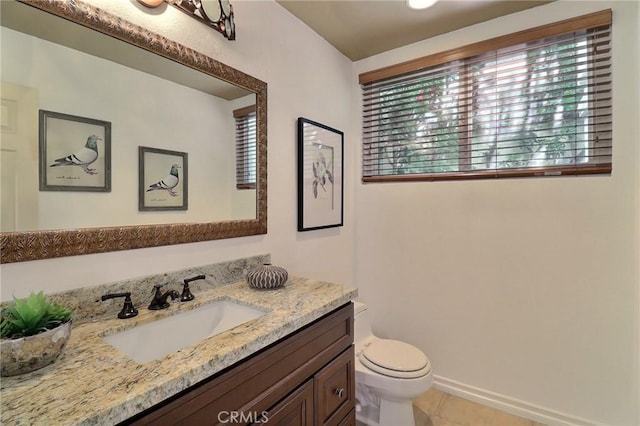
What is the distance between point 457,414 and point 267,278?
1567 mm

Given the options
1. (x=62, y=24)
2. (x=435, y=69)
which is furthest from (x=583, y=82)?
(x=62, y=24)

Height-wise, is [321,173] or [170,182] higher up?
[321,173]

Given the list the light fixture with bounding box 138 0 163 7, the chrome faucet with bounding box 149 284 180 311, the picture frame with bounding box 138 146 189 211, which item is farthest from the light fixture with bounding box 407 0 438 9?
the chrome faucet with bounding box 149 284 180 311

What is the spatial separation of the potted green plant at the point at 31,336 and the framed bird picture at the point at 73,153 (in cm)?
39

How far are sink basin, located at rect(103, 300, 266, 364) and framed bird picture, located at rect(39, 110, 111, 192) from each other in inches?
19.9

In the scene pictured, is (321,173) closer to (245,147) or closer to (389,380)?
(245,147)

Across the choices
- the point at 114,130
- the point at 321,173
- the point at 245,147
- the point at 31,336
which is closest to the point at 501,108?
the point at 321,173

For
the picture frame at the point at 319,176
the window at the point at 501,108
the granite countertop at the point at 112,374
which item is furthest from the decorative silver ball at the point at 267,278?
the window at the point at 501,108

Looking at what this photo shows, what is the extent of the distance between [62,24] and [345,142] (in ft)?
5.65

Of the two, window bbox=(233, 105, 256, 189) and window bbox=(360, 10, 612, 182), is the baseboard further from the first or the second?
window bbox=(233, 105, 256, 189)

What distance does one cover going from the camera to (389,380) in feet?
5.08

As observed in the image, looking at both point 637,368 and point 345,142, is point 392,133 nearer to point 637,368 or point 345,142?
point 345,142

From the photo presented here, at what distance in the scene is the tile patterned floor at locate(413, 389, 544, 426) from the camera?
5.86 feet

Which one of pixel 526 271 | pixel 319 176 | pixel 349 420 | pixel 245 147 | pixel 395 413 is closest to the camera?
pixel 349 420
